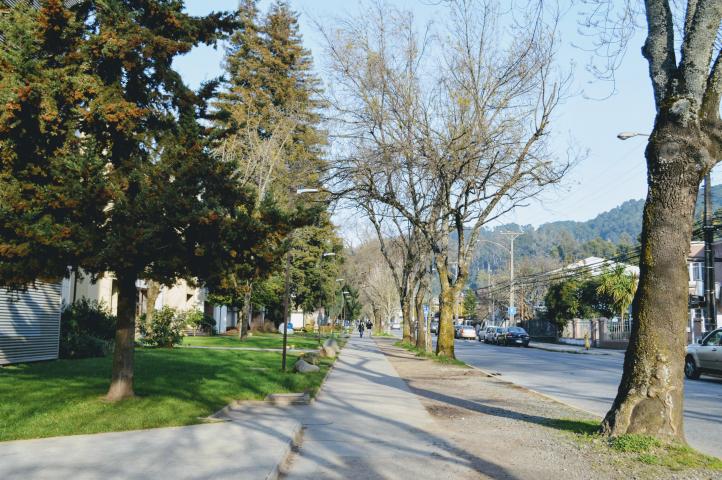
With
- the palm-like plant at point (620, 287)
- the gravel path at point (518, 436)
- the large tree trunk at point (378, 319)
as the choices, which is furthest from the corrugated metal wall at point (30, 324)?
the large tree trunk at point (378, 319)

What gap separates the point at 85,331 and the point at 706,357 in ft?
63.7

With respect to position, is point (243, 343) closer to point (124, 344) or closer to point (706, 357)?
point (706, 357)

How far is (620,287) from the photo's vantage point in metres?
47.8

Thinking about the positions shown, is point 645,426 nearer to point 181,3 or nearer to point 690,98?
point 690,98

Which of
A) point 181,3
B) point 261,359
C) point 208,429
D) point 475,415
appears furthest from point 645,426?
point 261,359

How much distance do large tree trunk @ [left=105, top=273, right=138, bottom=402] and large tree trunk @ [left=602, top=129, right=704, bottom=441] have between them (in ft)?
24.3

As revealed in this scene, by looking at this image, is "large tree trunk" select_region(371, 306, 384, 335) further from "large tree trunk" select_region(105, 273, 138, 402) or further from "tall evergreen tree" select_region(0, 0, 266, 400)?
"tall evergreen tree" select_region(0, 0, 266, 400)

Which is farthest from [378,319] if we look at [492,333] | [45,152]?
[45,152]

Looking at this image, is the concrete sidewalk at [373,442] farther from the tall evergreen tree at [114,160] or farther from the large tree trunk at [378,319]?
the large tree trunk at [378,319]

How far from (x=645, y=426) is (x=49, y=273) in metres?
8.26

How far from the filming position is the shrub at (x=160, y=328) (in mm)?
26797

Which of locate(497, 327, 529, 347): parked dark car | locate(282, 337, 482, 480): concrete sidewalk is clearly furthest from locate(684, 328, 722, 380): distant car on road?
locate(497, 327, 529, 347): parked dark car

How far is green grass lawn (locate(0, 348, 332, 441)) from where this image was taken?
8.83 m

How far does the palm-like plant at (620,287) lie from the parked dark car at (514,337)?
6.33 meters
